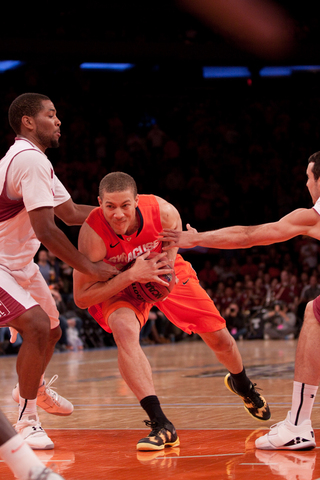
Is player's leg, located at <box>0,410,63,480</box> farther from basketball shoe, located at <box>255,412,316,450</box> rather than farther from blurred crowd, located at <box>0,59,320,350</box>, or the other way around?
blurred crowd, located at <box>0,59,320,350</box>

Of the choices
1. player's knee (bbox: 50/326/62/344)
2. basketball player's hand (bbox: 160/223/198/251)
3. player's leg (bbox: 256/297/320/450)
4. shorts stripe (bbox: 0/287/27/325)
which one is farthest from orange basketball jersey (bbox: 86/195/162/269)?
player's leg (bbox: 256/297/320/450)

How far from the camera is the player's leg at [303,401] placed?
3539mm

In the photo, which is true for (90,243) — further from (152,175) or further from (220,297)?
(152,175)

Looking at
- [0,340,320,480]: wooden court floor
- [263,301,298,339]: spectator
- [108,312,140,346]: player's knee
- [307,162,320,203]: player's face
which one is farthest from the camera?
[263,301,298,339]: spectator

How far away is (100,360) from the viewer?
9914 mm

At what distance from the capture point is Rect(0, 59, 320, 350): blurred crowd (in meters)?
15.0

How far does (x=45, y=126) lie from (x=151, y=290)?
1290 mm

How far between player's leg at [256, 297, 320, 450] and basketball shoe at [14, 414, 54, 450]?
1253mm

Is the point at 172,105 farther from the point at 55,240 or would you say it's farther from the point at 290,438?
the point at 290,438

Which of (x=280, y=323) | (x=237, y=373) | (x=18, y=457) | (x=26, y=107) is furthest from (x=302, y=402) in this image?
(x=280, y=323)

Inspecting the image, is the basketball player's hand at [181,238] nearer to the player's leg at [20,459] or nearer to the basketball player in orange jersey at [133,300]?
the basketball player in orange jersey at [133,300]

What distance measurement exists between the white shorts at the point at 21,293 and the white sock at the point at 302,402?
5.31 feet

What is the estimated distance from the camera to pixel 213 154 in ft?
62.0

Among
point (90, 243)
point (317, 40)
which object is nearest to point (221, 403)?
point (90, 243)
